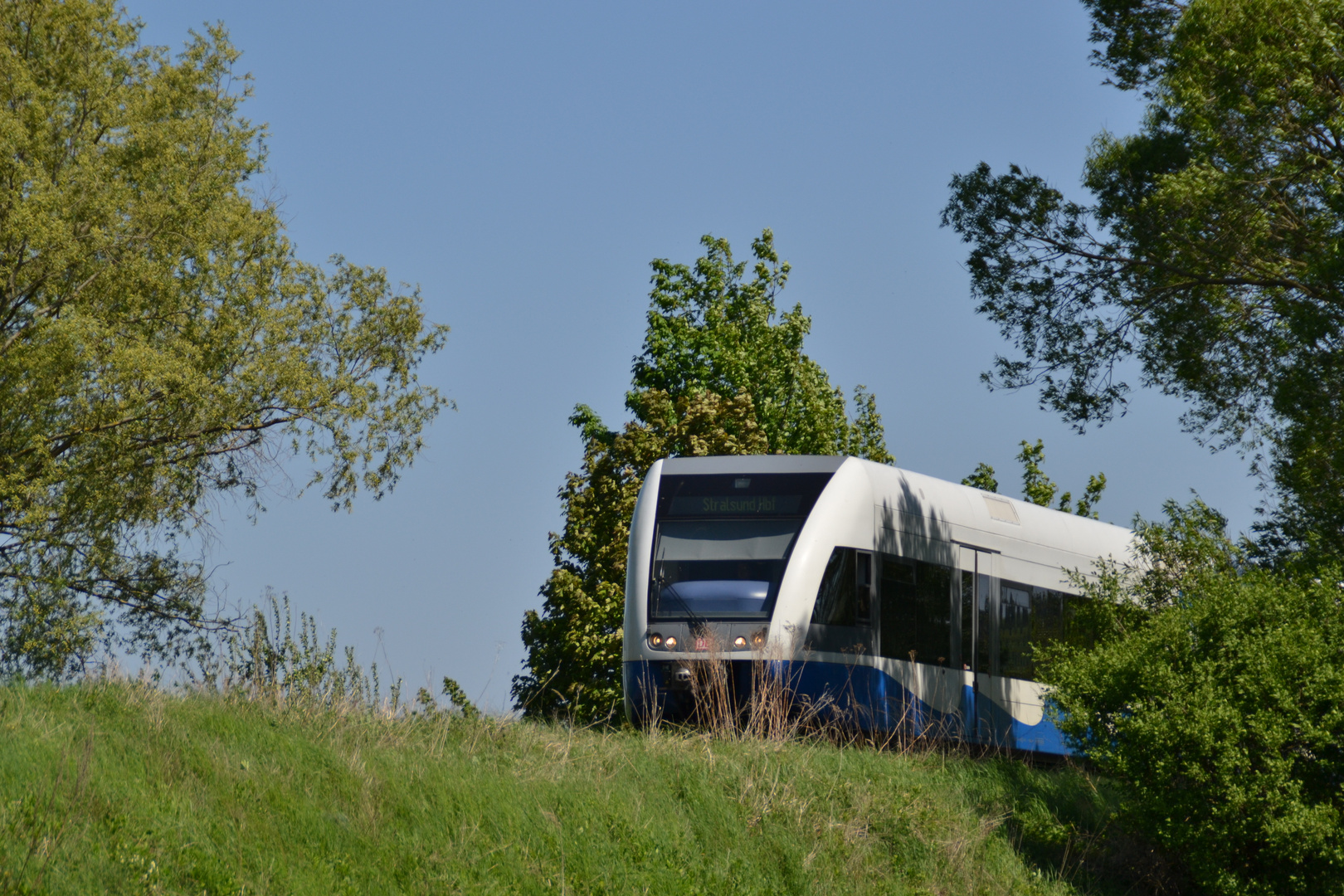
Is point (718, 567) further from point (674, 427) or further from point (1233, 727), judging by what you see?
point (674, 427)

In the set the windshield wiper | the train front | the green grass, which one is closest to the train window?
the train front

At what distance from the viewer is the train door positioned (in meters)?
15.7

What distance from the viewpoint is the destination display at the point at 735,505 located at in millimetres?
14469

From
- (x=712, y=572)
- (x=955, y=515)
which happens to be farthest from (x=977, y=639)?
(x=712, y=572)

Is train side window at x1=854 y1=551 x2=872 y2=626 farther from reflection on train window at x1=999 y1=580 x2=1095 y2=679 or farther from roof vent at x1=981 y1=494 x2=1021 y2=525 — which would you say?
roof vent at x1=981 y1=494 x2=1021 y2=525

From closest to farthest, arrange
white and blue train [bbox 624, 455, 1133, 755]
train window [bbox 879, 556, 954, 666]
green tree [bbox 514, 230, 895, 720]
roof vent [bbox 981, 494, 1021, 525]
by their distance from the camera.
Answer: white and blue train [bbox 624, 455, 1133, 755], train window [bbox 879, 556, 954, 666], roof vent [bbox 981, 494, 1021, 525], green tree [bbox 514, 230, 895, 720]

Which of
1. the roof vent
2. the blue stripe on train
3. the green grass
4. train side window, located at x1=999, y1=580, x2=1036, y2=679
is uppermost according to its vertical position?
the roof vent

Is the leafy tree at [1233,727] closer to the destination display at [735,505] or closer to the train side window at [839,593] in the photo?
the train side window at [839,593]

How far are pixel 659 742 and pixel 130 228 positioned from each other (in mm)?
15593

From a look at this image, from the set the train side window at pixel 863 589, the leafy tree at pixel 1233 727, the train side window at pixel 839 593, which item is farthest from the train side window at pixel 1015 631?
the leafy tree at pixel 1233 727

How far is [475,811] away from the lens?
870 cm

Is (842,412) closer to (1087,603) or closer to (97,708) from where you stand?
(1087,603)

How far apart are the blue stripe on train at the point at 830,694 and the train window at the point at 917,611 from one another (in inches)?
18.7

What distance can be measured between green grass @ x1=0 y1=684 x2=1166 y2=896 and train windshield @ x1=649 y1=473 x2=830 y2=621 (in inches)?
86.3
